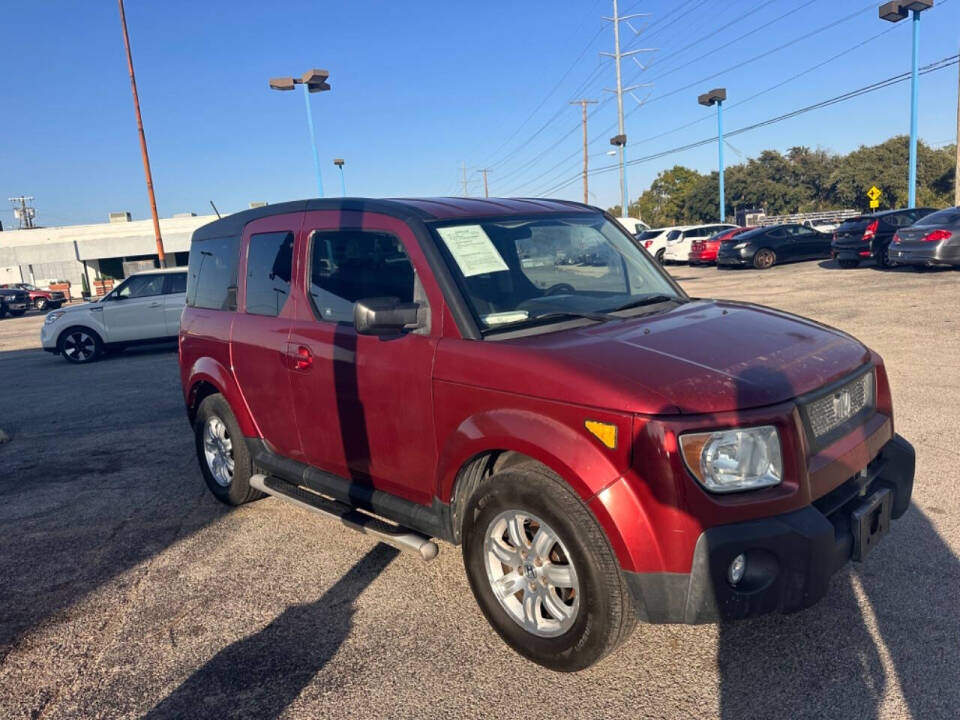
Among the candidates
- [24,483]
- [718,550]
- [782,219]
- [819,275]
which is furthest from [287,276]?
[782,219]

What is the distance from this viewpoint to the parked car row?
1572 cm

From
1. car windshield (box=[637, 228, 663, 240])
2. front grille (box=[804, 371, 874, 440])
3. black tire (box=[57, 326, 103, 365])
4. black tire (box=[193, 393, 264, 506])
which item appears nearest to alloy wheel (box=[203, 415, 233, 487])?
black tire (box=[193, 393, 264, 506])

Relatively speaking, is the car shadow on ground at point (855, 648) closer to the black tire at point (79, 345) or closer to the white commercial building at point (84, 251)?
the black tire at point (79, 345)

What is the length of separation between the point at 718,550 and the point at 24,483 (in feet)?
19.4

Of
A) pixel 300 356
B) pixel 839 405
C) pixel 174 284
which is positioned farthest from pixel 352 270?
pixel 174 284

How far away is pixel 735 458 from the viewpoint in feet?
8.69

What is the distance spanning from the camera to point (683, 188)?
93000mm

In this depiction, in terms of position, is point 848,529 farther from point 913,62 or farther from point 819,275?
point 913,62

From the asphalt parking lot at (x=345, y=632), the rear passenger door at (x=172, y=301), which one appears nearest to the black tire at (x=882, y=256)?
the asphalt parking lot at (x=345, y=632)

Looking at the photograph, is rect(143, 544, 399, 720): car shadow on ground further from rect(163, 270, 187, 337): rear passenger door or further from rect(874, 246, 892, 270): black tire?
rect(874, 246, 892, 270): black tire

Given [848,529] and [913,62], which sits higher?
[913,62]

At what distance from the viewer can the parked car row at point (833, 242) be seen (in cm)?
1572

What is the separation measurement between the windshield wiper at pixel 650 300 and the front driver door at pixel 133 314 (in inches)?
502

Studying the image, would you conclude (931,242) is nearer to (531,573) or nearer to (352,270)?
(352,270)
